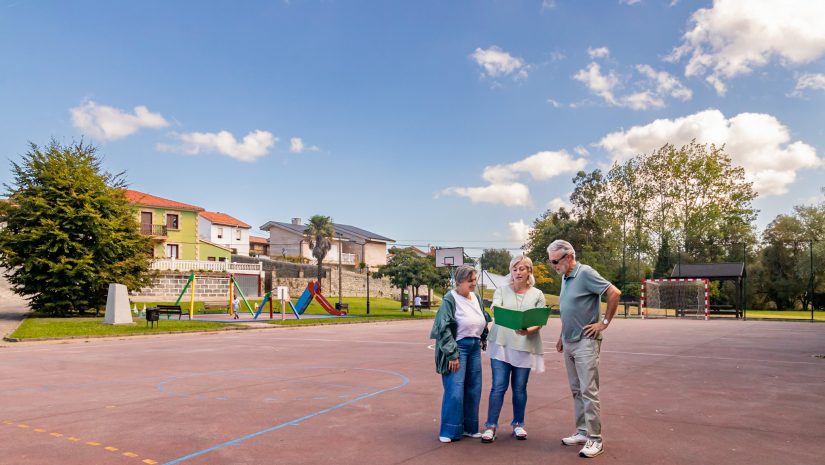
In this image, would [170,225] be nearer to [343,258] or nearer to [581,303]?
[343,258]

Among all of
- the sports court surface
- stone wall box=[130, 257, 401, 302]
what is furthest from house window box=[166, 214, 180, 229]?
the sports court surface

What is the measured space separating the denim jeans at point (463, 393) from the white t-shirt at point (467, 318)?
73 mm

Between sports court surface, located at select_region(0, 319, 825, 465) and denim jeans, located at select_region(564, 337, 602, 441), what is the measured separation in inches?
11.0

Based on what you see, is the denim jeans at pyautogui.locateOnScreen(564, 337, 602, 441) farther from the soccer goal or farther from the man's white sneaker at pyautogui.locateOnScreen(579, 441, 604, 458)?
the soccer goal

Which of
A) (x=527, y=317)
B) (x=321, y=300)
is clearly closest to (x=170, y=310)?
(x=321, y=300)

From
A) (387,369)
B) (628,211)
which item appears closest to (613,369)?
(387,369)

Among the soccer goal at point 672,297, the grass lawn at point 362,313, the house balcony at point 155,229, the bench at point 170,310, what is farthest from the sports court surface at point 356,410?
the house balcony at point 155,229

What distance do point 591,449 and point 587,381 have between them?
59cm

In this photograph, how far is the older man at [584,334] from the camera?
5.67 meters

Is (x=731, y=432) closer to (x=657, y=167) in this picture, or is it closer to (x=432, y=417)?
(x=432, y=417)

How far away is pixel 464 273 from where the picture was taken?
625cm

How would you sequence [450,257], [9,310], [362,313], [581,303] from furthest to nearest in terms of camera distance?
[362,313], [450,257], [9,310], [581,303]

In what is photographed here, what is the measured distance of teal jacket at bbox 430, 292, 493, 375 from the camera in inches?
236

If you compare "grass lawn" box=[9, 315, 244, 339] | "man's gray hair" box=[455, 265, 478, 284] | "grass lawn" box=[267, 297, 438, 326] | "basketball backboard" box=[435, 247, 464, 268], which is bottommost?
"grass lawn" box=[267, 297, 438, 326]
